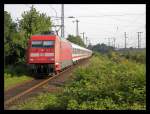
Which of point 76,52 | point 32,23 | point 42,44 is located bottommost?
point 76,52

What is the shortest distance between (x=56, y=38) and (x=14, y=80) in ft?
17.5

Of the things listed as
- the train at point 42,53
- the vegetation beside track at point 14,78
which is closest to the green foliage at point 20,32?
the vegetation beside track at point 14,78

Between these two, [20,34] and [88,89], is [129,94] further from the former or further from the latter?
[20,34]

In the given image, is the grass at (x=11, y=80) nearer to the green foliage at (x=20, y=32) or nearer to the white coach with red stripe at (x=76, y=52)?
the green foliage at (x=20, y=32)

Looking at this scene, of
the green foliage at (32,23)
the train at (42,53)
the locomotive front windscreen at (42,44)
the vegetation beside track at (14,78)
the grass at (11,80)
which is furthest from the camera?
the green foliage at (32,23)

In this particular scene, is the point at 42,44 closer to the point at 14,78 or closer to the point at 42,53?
the point at 42,53

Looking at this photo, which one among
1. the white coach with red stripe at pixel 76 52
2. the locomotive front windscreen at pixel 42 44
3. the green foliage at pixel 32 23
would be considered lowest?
the white coach with red stripe at pixel 76 52

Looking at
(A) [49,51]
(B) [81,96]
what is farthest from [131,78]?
(A) [49,51]

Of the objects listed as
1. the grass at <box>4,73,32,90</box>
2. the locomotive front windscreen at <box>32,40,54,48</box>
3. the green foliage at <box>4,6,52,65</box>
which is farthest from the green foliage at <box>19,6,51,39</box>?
the grass at <box>4,73,32,90</box>

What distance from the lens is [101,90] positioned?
11109 millimetres

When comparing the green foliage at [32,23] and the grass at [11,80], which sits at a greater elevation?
the green foliage at [32,23]

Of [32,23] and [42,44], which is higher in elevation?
[32,23]

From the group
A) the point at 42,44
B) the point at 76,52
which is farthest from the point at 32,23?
the point at 76,52

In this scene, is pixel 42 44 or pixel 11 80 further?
pixel 42 44
